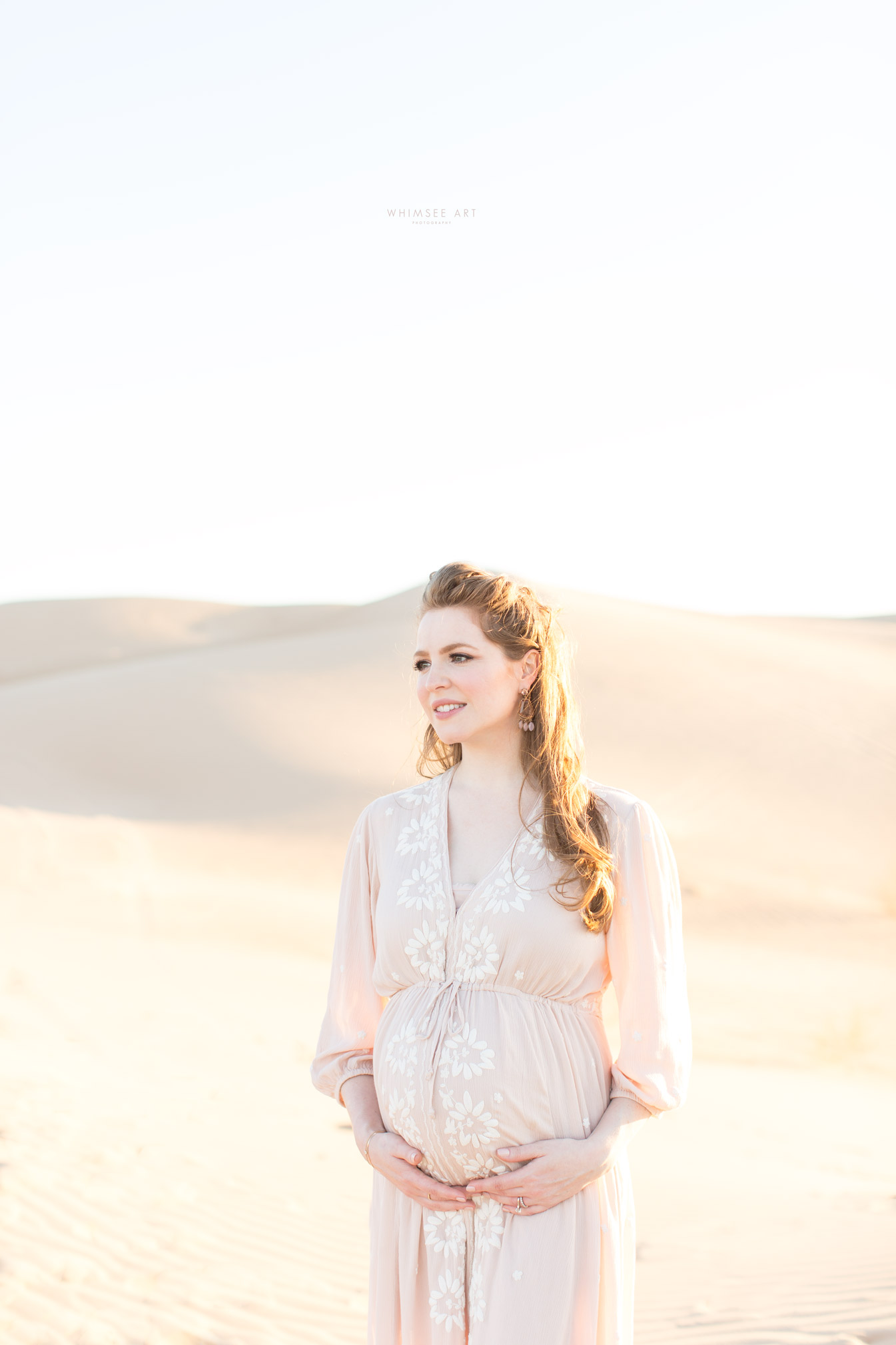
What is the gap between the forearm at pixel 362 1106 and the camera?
8.93 ft

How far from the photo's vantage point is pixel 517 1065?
249 cm

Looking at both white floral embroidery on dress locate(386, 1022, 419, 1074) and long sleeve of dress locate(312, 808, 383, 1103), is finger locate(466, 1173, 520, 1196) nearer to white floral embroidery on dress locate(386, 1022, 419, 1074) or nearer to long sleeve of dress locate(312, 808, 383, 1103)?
white floral embroidery on dress locate(386, 1022, 419, 1074)

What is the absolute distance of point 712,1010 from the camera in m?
11.8

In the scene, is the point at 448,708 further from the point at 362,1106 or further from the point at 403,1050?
the point at 362,1106

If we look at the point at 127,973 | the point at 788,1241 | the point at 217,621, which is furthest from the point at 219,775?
the point at 217,621

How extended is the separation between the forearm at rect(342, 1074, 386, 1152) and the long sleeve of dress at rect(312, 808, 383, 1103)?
4cm

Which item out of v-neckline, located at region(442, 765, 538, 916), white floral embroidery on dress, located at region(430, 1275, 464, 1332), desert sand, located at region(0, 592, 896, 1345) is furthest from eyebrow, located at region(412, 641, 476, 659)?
white floral embroidery on dress, located at region(430, 1275, 464, 1332)

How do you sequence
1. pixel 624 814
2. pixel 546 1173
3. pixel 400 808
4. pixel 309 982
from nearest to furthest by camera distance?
pixel 546 1173
pixel 624 814
pixel 400 808
pixel 309 982

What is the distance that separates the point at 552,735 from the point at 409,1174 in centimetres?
100

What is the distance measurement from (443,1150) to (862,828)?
17076 mm

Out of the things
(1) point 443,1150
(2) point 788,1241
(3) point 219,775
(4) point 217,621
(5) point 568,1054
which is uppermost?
(5) point 568,1054

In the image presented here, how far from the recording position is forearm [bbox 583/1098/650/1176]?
2.47 metres

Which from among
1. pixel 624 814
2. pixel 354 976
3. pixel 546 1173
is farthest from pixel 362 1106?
pixel 624 814

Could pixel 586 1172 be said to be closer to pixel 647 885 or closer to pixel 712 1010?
pixel 647 885
